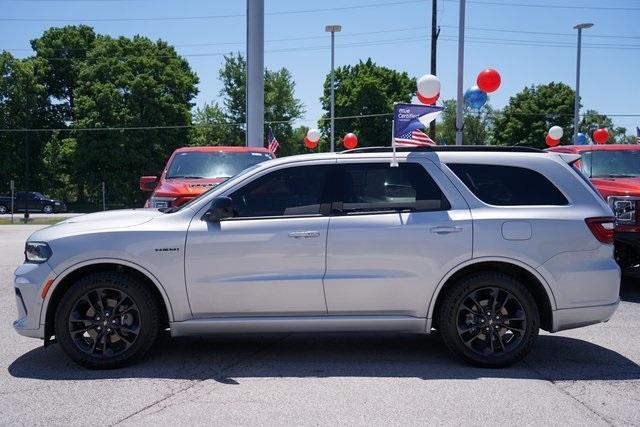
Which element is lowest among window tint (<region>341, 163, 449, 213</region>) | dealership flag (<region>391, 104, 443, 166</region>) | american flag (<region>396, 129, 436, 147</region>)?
window tint (<region>341, 163, 449, 213</region>)

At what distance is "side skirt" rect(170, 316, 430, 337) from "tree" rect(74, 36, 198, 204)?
4282 cm

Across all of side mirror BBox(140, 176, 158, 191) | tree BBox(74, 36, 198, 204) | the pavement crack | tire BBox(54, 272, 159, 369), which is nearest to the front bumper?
tire BBox(54, 272, 159, 369)

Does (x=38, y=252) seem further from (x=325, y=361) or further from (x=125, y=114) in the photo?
(x=125, y=114)

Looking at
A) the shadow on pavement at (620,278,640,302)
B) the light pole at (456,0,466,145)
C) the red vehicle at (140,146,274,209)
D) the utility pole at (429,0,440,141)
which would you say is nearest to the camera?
the shadow on pavement at (620,278,640,302)

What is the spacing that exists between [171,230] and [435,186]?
235 centimetres

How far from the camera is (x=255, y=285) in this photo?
5.22 meters

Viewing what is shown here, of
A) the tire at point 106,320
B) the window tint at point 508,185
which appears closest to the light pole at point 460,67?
the window tint at point 508,185

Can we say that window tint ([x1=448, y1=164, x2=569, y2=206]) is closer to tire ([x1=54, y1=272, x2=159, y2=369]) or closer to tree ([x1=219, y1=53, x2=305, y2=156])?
tire ([x1=54, y1=272, x2=159, y2=369])

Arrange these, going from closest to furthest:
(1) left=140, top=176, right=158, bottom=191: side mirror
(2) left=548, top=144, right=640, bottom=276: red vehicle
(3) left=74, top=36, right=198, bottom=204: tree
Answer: (2) left=548, top=144, right=640, bottom=276: red vehicle → (1) left=140, top=176, right=158, bottom=191: side mirror → (3) left=74, top=36, right=198, bottom=204: tree

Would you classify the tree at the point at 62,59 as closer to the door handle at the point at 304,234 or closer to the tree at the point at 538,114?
the tree at the point at 538,114

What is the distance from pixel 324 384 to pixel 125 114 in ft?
147

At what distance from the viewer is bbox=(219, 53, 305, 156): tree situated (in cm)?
5750

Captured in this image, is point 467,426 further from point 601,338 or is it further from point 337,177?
point 601,338

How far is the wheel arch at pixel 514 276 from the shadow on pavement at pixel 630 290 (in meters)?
3.86
